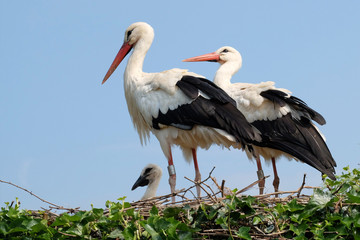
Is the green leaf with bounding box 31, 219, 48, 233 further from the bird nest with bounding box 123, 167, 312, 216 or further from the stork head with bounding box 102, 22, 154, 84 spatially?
the stork head with bounding box 102, 22, 154, 84

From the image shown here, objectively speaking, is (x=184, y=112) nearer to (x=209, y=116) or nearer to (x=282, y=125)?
(x=209, y=116)

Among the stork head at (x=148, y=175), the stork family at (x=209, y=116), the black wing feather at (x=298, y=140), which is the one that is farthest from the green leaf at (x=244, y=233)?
the stork head at (x=148, y=175)

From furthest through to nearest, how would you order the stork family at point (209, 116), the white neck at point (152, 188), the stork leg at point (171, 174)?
1. the white neck at point (152, 188)
2. the stork leg at point (171, 174)
3. the stork family at point (209, 116)

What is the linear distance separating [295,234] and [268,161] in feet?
13.0

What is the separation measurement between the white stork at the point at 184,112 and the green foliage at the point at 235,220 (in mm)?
2167

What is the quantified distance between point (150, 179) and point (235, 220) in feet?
11.9

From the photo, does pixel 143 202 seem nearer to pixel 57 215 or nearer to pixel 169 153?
pixel 57 215

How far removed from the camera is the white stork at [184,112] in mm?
6855

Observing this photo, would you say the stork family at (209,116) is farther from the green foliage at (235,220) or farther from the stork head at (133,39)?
the green foliage at (235,220)

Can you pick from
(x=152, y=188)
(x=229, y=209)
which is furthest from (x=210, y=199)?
(x=152, y=188)

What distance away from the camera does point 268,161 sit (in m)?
8.40

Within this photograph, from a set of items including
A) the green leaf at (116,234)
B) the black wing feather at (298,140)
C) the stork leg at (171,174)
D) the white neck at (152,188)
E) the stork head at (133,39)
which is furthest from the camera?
the stork head at (133,39)

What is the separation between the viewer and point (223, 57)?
9.49 m

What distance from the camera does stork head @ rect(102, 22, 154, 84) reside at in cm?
828
